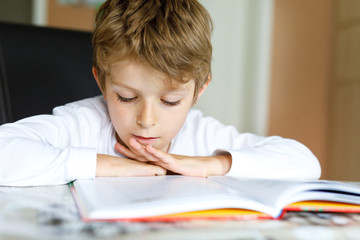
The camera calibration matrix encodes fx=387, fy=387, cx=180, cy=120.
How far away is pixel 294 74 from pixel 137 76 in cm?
218

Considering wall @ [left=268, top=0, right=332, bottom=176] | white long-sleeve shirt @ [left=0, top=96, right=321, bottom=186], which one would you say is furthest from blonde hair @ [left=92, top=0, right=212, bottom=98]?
wall @ [left=268, top=0, right=332, bottom=176]

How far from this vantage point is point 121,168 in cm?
74

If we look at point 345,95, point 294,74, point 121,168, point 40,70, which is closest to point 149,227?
point 121,168

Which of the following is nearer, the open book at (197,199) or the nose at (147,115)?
the open book at (197,199)

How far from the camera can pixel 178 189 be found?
1.80 feet

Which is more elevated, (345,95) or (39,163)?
(39,163)

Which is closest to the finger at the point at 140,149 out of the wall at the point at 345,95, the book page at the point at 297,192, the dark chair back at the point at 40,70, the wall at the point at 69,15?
the book page at the point at 297,192

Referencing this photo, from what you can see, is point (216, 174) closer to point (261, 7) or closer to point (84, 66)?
point (84, 66)

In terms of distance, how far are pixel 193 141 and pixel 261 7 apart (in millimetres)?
1937

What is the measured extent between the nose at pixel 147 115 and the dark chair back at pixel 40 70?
1.90 feet

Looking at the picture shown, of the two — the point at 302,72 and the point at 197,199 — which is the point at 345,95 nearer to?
the point at 302,72

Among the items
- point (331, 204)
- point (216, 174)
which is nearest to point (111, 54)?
point (216, 174)

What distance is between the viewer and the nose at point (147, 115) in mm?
826

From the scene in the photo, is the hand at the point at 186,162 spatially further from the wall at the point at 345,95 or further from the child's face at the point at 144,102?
the wall at the point at 345,95
